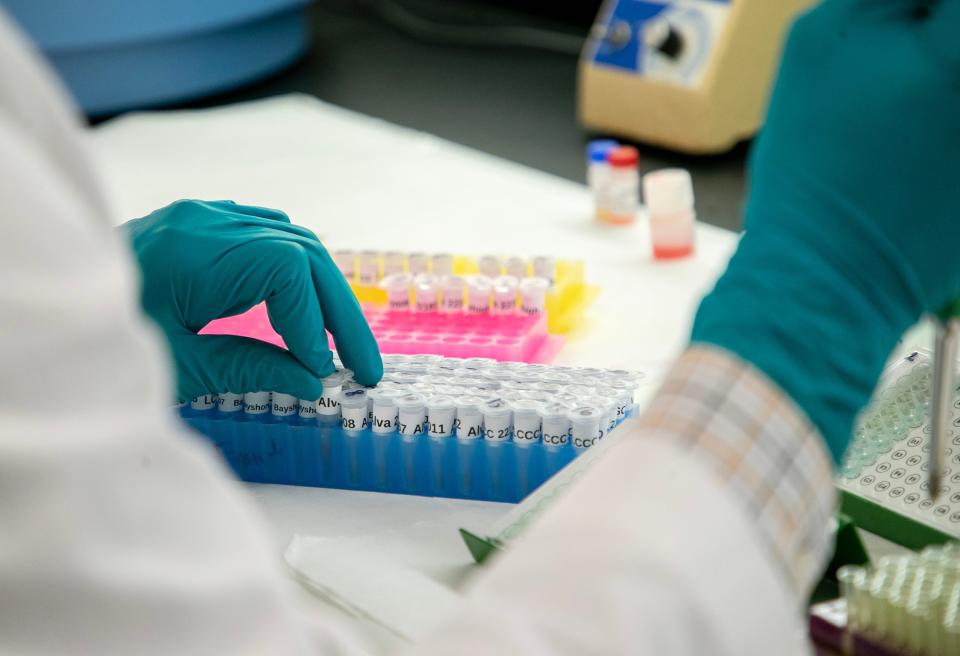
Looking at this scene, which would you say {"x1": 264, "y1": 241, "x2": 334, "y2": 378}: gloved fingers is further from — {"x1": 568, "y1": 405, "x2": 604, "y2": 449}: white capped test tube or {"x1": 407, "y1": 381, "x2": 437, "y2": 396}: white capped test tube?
{"x1": 568, "y1": 405, "x2": 604, "y2": 449}: white capped test tube

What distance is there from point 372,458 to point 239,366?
18 centimetres

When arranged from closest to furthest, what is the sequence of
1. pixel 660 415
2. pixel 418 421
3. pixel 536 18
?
pixel 660 415 → pixel 418 421 → pixel 536 18

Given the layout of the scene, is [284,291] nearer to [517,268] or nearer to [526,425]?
Answer: [526,425]

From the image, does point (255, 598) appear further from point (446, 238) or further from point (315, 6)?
point (315, 6)

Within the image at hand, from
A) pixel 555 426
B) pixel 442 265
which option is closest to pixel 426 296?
pixel 442 265

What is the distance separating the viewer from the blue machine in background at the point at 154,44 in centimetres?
325

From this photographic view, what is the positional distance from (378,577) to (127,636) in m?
0.64

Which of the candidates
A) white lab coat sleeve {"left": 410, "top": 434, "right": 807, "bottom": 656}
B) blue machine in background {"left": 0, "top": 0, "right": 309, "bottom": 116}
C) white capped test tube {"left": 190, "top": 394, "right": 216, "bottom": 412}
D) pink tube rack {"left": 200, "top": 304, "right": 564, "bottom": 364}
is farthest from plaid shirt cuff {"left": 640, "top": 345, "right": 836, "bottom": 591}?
blue machine in background {"left": 0, "top": 0, "right": 309, "bottom": 116}

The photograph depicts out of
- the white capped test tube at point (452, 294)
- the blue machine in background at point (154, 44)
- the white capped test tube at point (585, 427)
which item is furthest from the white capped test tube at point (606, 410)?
the blue machine in background at point (154, 44)

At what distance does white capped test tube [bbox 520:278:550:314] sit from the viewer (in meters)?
1.69

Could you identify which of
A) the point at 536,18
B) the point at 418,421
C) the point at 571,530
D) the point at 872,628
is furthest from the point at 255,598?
the point at 536,18

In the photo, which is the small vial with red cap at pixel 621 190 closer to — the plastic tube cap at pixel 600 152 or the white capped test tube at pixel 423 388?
the plastic tube cap at pixel 600 152

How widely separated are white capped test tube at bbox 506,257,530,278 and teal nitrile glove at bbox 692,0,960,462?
113 centimetres

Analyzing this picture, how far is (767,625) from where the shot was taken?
0.58m
